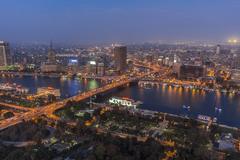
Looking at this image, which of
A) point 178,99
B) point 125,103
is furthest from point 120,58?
point 125,103

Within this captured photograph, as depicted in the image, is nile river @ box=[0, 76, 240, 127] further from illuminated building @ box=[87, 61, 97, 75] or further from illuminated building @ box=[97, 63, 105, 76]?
illuminated building @ box=[87, 61, 97, 75]

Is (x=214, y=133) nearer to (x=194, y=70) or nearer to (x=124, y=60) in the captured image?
(x=194, y=70)

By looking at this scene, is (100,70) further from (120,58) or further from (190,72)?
(190,72)

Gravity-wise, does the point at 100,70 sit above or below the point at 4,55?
below

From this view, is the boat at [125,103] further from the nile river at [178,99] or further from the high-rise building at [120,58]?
the high-rise building at [120,58]

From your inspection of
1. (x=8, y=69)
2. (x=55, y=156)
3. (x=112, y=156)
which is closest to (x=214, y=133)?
(x=112, y=156)

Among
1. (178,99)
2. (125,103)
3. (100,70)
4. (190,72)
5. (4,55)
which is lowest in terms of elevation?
(178,99)

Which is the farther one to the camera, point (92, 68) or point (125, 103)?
point (92, 68)

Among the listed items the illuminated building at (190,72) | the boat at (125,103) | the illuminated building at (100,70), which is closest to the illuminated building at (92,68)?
the illuminated building at (100,70)

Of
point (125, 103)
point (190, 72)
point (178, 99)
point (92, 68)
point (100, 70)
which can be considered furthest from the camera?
point (92, 68)
